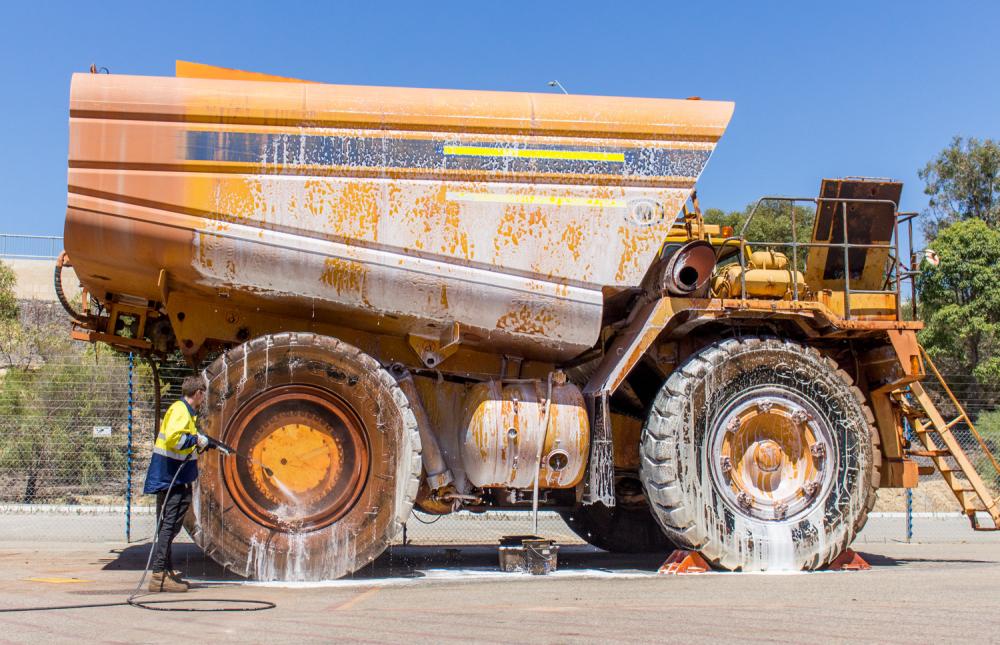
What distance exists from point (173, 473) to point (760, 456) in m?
4.88

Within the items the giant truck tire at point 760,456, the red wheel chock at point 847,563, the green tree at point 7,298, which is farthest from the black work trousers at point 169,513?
the green tree at point 7,298

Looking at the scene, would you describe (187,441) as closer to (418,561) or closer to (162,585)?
(162,585)

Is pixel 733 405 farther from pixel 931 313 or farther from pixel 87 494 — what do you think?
pixel 931 313

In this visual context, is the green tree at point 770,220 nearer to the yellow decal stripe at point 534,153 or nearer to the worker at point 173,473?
the yellow decal stripe at point 534,153

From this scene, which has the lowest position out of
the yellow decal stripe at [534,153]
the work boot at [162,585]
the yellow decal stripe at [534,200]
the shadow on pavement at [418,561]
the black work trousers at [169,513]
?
the shadow on pavement at [418,561]

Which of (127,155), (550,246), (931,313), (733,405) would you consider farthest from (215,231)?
(931,313)

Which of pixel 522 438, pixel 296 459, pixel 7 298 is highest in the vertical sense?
pixel 7 298

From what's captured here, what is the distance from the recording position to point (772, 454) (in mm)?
8547

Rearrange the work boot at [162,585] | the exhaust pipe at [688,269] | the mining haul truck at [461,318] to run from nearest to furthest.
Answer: the work boot at [162,585] → the mining haul truck at [461,318] → the exhaust pipe at [688,269]

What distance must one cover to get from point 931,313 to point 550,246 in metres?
18.1

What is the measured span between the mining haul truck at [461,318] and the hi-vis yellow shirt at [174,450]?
29 cm

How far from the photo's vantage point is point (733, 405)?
855 centimetres

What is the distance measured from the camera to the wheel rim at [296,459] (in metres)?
7.75

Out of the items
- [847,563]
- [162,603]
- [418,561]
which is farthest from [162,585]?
[847,563]
